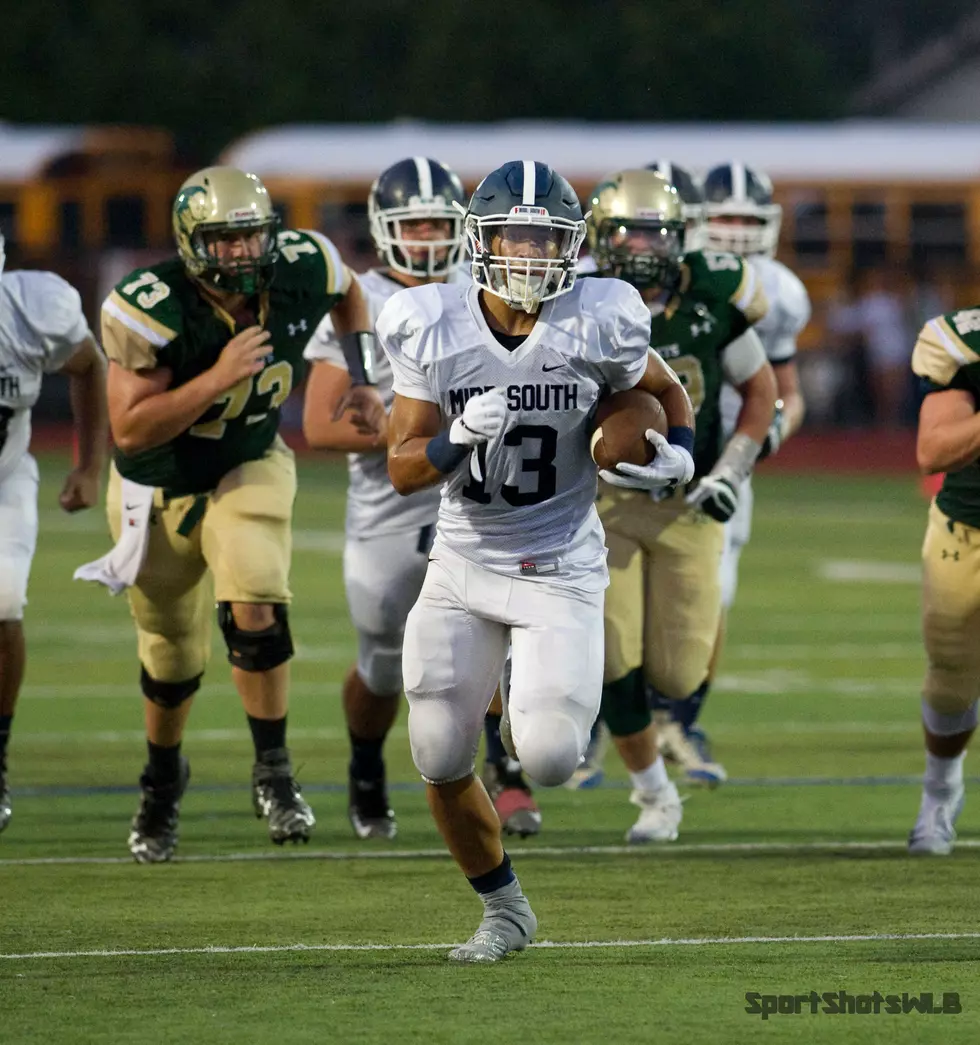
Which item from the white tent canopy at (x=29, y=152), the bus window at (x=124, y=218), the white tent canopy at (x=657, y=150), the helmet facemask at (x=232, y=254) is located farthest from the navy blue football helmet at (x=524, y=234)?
the bus window at (x=124, y=218)

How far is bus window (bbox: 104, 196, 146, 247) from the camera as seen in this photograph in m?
23.9

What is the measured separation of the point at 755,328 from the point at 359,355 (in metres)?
1.93

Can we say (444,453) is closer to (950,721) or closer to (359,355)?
(359,355)

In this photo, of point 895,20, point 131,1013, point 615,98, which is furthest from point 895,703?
point 895,20

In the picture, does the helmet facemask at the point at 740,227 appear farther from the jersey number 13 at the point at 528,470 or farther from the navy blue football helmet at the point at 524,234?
the jersey number 13 at the point at 528,470

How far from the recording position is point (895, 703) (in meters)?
9.03

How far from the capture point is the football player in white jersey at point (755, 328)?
7516 millimetres

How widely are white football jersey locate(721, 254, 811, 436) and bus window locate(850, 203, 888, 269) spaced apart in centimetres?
1479

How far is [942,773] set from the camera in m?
6.17

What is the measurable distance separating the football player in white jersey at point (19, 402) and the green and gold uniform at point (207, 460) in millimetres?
339

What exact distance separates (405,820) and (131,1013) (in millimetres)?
2334

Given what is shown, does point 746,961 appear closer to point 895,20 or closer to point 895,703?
point 895,703

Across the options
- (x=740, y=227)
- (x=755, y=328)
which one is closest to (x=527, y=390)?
(x=755, y=328)

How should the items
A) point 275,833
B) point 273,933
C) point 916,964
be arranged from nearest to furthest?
point 916,964, point 273,933, point 275,833
